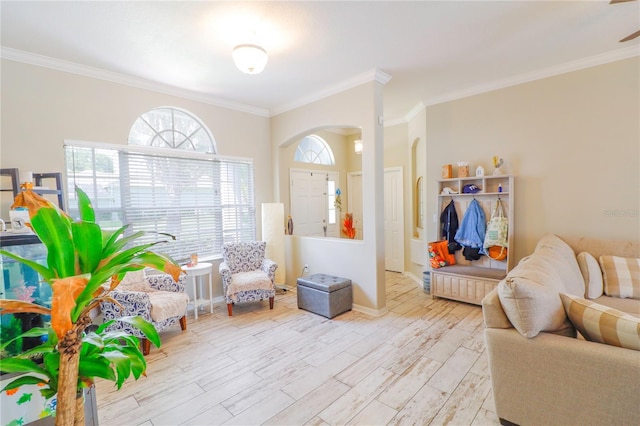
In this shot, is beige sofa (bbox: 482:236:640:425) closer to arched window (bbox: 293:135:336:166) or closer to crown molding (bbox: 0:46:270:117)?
crown molding (bbox: 0:46:270:117)

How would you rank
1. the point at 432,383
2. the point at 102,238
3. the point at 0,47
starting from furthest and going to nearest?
the point at 0,47, the point at 432,383, the point at 102,238

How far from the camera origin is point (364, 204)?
376 centimetres

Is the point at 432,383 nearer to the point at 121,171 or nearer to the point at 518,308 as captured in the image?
the point at 518,308

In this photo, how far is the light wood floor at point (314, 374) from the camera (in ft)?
6.59

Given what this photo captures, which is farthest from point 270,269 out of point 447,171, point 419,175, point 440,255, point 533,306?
point 419,175

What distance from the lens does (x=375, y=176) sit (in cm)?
362

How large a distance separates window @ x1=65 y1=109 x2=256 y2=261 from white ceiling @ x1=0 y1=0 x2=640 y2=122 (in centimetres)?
86

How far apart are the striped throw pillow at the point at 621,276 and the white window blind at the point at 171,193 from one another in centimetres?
439

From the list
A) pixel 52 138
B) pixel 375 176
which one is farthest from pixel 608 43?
pixel 52 138

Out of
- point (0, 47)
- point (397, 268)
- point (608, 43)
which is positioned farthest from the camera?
point (397, 268)

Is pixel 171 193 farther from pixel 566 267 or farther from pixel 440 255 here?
pixel 566 267

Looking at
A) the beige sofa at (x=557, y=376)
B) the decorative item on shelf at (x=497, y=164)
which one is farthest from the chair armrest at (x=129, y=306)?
the decorative item on shelf at (x=497, y=164)

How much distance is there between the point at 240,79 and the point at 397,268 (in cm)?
440

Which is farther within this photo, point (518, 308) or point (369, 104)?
point (369, 104)
